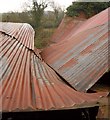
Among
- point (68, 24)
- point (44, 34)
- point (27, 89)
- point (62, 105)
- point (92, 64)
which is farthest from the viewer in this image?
point (44, 34)

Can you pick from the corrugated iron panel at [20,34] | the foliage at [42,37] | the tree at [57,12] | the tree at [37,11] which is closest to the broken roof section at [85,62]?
the corrugated iron panel at [20,34]

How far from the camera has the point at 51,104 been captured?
4211 millimetres

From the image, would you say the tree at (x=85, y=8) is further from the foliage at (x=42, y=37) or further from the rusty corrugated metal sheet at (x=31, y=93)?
the rusty corrugated metal sheet at (x=31, y=93)

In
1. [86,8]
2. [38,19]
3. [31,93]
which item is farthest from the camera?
[38,19]

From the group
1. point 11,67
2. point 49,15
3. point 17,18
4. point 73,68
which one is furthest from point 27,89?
point 49,15

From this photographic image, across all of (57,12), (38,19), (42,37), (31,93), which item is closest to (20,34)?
(31,93)

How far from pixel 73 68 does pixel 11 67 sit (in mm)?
2089

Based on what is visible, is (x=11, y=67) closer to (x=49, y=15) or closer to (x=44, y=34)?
(x=44, y=34)

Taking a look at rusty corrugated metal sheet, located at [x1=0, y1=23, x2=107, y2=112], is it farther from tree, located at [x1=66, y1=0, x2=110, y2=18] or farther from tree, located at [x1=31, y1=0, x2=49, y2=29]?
tree, located at [x1=31, y1=0, x2=49, y2=29]

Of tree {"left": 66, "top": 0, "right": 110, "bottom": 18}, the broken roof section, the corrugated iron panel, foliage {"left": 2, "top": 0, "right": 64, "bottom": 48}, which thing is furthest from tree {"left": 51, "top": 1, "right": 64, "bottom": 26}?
the broken roof section

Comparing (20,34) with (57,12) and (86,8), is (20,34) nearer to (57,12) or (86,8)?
(86,8)

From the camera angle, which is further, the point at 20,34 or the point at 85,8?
the point at 85,8

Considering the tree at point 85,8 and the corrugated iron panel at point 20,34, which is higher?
Result: the tree at point 85,8

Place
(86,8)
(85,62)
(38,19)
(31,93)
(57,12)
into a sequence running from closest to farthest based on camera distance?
(31,93) < (85,62) < (86,8) < (38,19) < (57,12)
